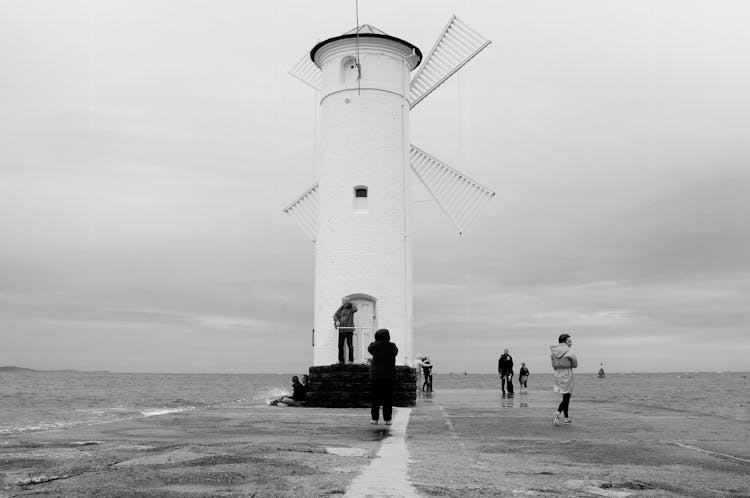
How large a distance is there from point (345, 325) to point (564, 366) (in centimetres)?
794

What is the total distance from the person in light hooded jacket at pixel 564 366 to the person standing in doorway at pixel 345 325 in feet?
24.6

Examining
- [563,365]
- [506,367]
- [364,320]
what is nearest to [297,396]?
[364,320]

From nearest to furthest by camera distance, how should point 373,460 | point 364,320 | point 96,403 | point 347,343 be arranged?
point 373,460 < point 347,343 < point 364,320 < point 96,403

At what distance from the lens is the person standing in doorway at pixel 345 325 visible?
1961 centimetres

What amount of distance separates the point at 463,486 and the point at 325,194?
1650 cm

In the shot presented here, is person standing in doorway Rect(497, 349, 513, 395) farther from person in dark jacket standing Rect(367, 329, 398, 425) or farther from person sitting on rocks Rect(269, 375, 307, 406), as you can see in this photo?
person in dark jacket standing Rect(367, 329, 398, 425)

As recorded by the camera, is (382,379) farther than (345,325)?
No

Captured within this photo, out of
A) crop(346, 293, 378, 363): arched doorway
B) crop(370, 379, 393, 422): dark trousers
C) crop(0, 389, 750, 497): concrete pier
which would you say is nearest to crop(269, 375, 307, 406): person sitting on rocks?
crop(346, 293, 378, 363): arched doorway

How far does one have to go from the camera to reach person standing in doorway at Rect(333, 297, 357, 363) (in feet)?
64.3

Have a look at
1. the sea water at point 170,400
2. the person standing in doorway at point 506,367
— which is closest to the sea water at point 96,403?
the sea water at point 170,400

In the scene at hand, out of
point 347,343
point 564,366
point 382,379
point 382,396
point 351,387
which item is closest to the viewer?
point 382,379

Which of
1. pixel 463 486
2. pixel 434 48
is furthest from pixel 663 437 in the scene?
pixel 434 48

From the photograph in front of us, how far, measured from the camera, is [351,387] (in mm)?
17906

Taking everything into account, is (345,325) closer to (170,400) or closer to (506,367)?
(506,367)
